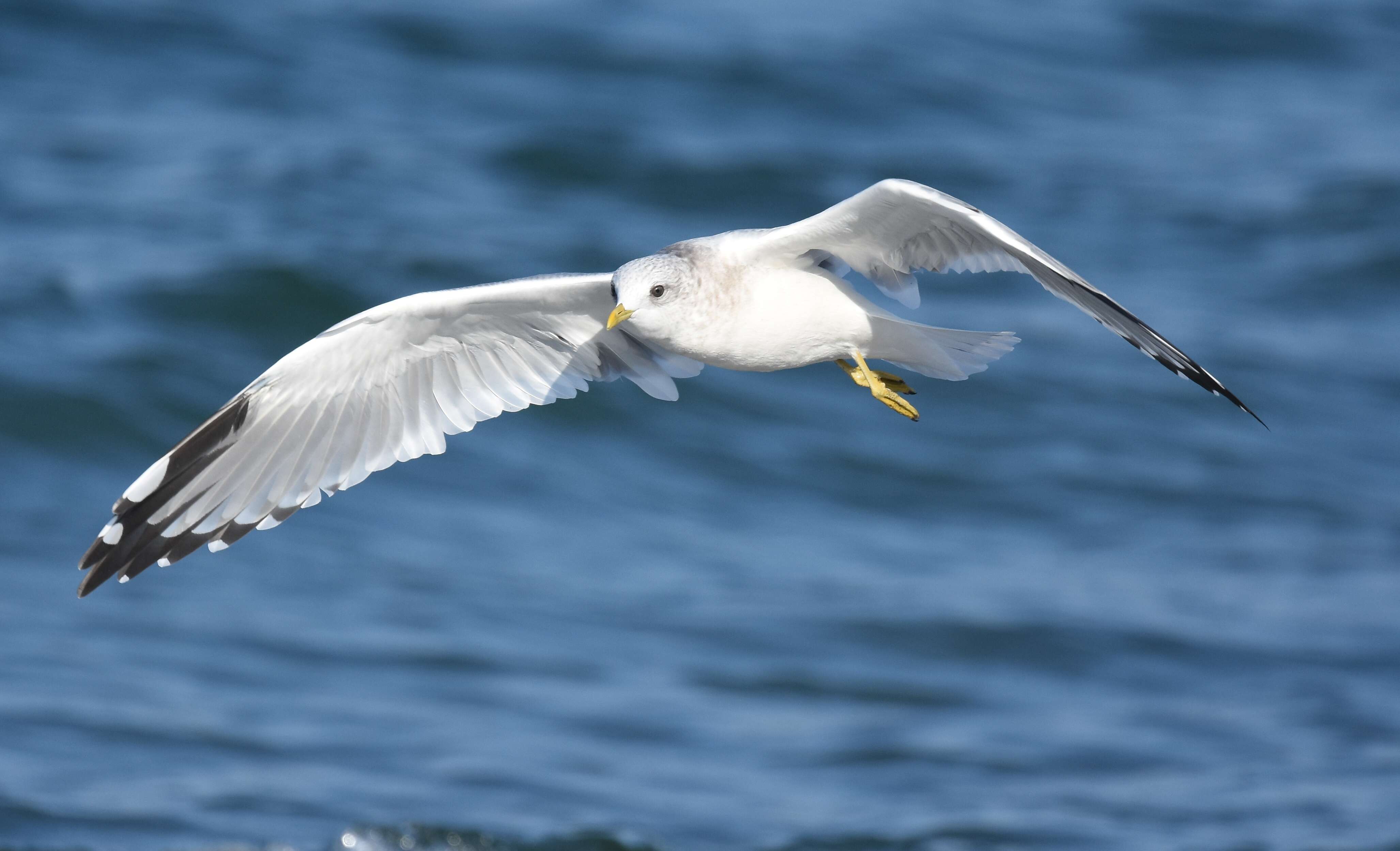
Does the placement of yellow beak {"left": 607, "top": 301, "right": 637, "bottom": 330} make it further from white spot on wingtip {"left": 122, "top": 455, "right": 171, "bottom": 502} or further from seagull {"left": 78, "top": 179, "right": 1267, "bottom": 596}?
white spot on wingtip {"left": 122, "top": 455, "right": 171, "bottom": 502}

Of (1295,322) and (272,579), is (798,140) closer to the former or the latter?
(1295,322)

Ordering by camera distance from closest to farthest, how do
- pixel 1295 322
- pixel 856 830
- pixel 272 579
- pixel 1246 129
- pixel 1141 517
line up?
pixel 856 830
pixel 272 579
pixel 1141 517
pixel 1295 322
pixel 1246 129

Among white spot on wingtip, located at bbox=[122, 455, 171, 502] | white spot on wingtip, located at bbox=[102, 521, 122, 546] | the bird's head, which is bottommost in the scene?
white spot on wingtip, located at bbox=[102, 521, 122, 546]

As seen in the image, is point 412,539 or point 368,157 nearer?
point 412,539

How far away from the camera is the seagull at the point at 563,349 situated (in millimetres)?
4344

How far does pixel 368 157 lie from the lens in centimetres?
1438

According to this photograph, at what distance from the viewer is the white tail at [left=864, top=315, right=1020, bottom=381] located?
465 centimetres

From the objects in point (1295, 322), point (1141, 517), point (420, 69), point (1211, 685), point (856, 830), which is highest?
point (420, 69)

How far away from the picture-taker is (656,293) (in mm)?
4301

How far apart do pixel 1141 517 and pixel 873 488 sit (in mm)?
1880

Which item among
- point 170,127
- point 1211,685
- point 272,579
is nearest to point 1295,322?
A: point 1211,685

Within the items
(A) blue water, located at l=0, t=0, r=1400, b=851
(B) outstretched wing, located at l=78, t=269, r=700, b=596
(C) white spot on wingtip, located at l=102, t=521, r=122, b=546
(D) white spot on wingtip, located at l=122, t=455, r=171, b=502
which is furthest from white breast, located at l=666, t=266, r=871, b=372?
(A) blue water, located at l=0, t=0, r=1400, b=851

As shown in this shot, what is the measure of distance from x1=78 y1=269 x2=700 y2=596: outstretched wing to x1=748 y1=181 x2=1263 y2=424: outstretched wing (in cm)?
69

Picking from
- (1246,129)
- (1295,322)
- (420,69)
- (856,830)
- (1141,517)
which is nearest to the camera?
(856,830)
